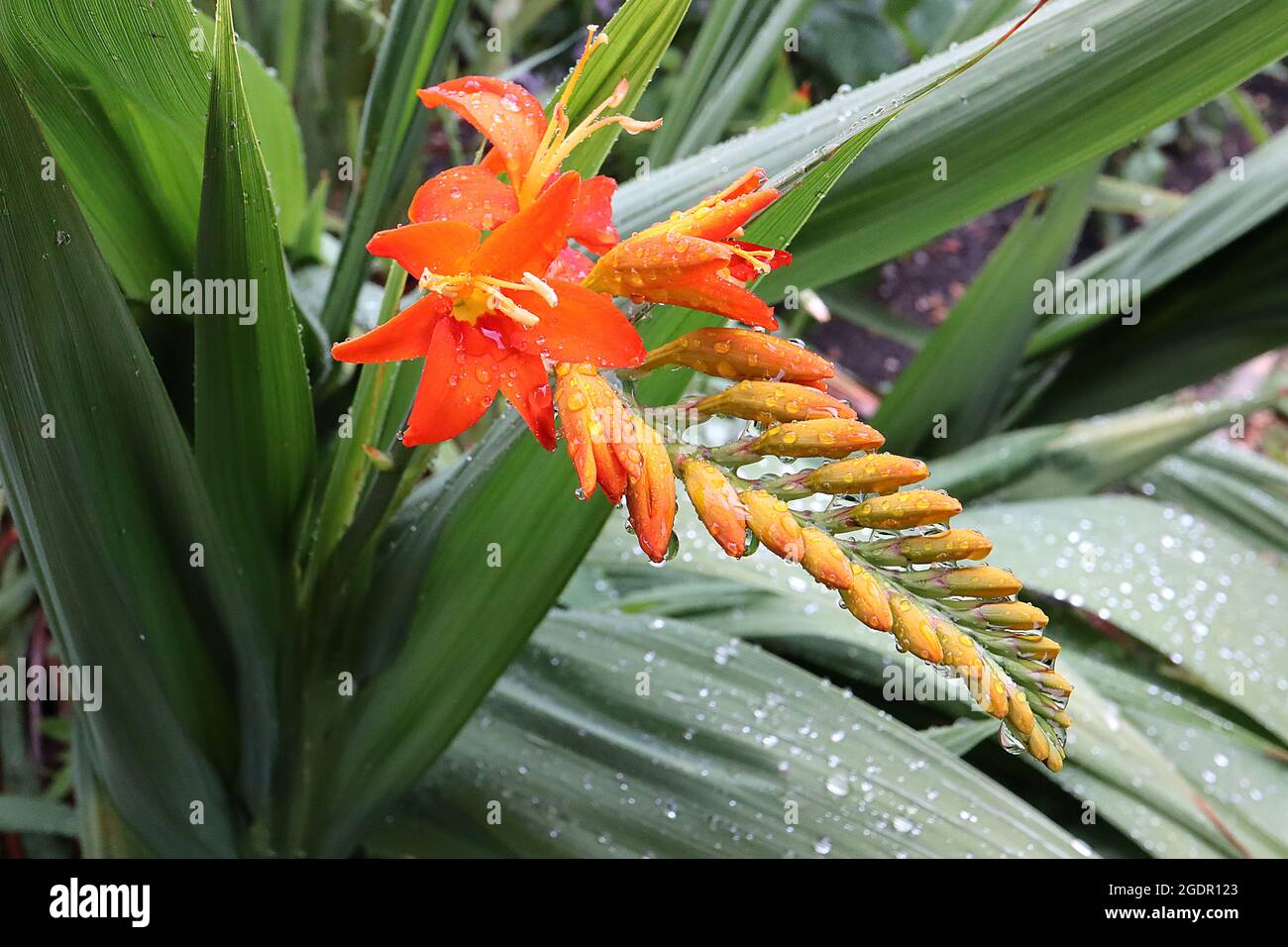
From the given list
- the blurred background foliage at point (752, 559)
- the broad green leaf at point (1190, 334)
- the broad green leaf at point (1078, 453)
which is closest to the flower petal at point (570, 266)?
the blurred background foliage at point (752, 559)

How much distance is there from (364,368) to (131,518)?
144mm

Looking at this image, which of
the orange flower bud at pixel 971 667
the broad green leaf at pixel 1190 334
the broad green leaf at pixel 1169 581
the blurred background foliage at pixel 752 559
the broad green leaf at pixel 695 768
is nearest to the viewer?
the orange flower bud at pixel 971 667

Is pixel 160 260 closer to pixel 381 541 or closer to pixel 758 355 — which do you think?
pixel 381 541

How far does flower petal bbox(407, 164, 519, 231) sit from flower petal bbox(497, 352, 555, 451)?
6 cm

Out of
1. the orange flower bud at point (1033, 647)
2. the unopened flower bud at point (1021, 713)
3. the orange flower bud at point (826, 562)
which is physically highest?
the orange flower bud at point (826, 562)

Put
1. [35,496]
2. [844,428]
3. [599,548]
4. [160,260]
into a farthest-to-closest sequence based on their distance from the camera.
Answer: [599,548]
[160,260]
[35,496]
[844,428]

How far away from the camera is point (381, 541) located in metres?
0.59

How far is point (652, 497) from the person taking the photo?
0.33 m

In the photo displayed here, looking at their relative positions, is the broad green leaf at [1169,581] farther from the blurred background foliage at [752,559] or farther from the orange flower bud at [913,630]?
the orange flower bud at [913,630]

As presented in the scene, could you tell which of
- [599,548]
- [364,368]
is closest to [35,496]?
[364,368]

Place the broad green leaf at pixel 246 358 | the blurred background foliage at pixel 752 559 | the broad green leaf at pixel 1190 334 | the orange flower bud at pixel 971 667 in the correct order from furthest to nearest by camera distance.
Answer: the broad green leaf at pixel 1190 334 → the blurred background foliage at pixel 752 559 → the broad green leaf at pixel 246 358 → the orange flower bud at pixel 971 667

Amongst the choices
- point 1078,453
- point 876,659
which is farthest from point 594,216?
point 1078,453

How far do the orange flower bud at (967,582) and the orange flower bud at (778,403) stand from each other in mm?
62

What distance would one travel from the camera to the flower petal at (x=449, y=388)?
1.09 feet
